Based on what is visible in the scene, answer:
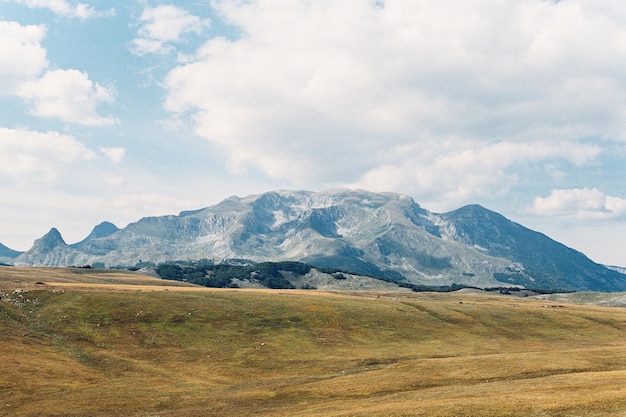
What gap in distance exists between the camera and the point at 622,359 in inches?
3004

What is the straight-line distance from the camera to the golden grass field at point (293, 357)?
180 ft

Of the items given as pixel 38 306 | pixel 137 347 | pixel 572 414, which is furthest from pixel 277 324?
pixel 572 414

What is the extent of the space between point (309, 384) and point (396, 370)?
16.3 metres

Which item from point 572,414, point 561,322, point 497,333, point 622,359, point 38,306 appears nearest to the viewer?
point 572,414

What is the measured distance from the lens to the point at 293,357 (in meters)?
89.6

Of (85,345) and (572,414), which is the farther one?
(85,345)

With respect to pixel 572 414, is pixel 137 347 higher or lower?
lower

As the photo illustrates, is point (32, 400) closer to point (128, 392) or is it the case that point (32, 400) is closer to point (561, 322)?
point (128, 392)

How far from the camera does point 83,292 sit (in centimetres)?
12000

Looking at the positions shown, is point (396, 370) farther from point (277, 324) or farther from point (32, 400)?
point (32, 400)

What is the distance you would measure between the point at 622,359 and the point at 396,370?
37.8 meters

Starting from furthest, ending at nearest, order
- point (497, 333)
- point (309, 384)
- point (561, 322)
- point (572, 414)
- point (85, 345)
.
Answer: point (561, 322)
point (497, 333)
point (85, 345)
point (309, 384)
point (572, 414)

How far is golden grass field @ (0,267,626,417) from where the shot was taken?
55.0 metres

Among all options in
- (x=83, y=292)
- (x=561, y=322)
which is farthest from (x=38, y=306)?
(x=561, y=322)
